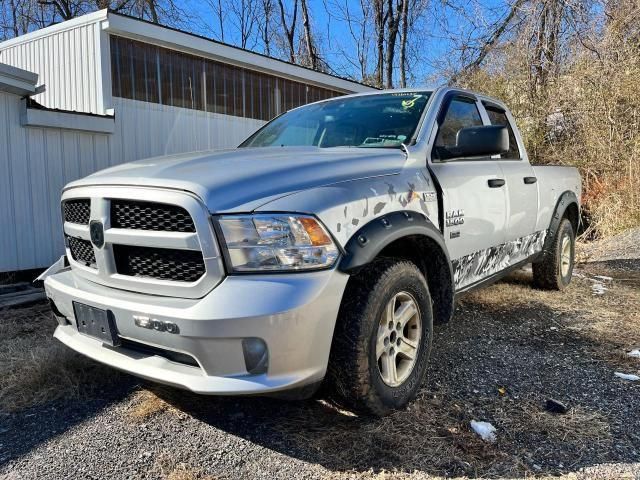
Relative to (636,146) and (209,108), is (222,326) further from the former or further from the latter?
(636,146)

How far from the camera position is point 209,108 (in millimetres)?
9211

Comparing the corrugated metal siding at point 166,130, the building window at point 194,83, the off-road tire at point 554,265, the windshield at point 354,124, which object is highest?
the building window at point 194,83

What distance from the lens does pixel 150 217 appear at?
92.1 inches

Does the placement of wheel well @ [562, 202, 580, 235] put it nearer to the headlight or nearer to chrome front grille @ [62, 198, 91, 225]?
the headlight

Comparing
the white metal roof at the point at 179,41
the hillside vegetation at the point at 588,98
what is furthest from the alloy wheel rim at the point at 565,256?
the white metal roof at the point at 179,41

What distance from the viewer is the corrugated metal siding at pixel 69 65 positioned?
24.5 ft

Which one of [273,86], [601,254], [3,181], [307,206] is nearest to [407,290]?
[307,206]

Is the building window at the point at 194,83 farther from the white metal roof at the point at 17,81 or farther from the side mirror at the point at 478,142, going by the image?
the side mirror at the point at 478,142

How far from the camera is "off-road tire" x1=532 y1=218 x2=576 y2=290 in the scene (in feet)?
17.3

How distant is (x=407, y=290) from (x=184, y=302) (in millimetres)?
1151

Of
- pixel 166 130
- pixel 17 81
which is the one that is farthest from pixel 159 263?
pixel 166 130

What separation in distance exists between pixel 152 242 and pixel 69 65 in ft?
22.2

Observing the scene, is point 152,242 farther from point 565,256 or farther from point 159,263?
point 565,256

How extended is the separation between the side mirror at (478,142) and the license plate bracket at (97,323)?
2.15 meters
